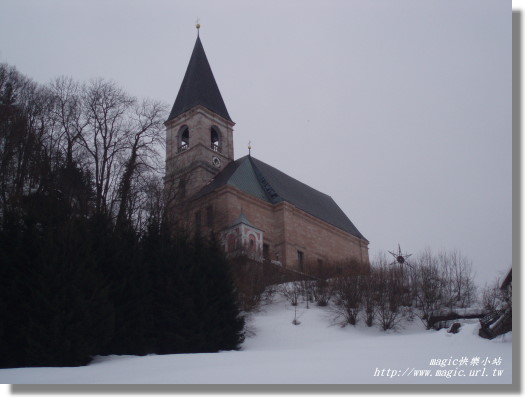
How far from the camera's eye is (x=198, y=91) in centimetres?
4875

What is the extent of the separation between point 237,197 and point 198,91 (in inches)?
537

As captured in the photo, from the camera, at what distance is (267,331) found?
22250mm

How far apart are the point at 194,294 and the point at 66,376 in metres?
7.24

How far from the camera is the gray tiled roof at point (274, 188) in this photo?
136 feet

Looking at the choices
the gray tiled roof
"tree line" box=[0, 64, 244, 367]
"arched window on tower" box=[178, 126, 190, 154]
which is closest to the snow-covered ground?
"tree line" box=[0, 64, 244, 367]

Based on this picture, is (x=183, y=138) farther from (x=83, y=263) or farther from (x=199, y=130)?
(x=83, y=263)

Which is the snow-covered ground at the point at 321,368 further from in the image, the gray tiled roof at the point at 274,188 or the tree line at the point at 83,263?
the gray tiled roof at the point at 274,188

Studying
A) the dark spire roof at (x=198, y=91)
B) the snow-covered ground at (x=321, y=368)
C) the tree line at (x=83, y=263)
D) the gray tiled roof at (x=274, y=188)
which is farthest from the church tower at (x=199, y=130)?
the snow-covered ground at (x=321, y=368)

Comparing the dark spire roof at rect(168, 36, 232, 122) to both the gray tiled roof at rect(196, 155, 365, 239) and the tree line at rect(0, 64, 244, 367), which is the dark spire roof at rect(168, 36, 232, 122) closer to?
the gray tiled roof at rect(196, 155, 365, 239)

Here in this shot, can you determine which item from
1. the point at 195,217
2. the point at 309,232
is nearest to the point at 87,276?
the point at 195,217

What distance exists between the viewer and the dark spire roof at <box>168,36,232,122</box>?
48.3 metres

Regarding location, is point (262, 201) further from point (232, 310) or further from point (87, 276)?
point (87, 276)

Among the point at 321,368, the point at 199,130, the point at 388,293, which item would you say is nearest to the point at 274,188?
the point at 199,130

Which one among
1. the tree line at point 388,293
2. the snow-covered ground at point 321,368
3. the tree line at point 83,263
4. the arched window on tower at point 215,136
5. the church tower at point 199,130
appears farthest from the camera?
the arched window on tower at point 215,136
